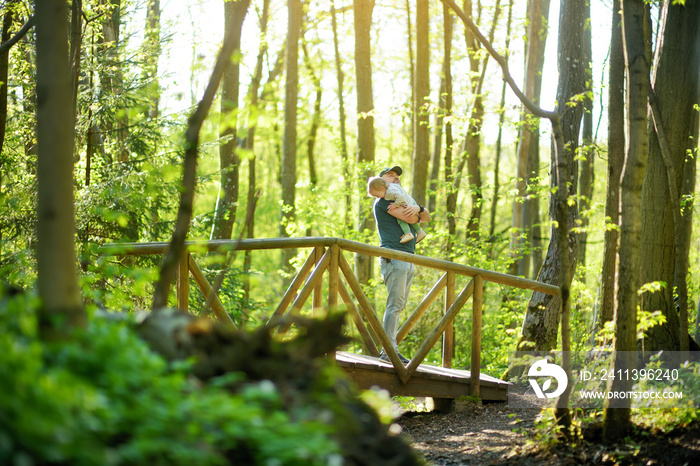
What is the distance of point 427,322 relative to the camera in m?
10.6

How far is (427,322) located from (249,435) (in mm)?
9151

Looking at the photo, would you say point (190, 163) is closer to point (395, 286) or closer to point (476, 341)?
point (395, 286)

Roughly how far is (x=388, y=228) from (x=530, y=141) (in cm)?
845

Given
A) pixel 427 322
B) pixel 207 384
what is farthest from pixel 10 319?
pixel 427 322

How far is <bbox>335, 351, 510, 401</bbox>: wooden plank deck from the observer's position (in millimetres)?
5621

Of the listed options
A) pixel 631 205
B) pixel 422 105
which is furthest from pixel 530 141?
pixel 631 205

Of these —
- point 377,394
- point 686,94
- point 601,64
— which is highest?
point 601,64

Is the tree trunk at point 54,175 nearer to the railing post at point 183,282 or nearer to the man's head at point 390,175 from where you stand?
the railing post at point 183,282

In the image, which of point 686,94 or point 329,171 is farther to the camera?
point 329,171

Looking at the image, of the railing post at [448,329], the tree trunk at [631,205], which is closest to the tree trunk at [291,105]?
the railing post at [448,329]

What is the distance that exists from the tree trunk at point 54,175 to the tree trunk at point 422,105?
8713 mm

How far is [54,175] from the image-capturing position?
1986mm

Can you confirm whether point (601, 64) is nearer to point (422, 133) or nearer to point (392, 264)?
point (422, 133)

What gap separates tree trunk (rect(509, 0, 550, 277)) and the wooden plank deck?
4855 mm
